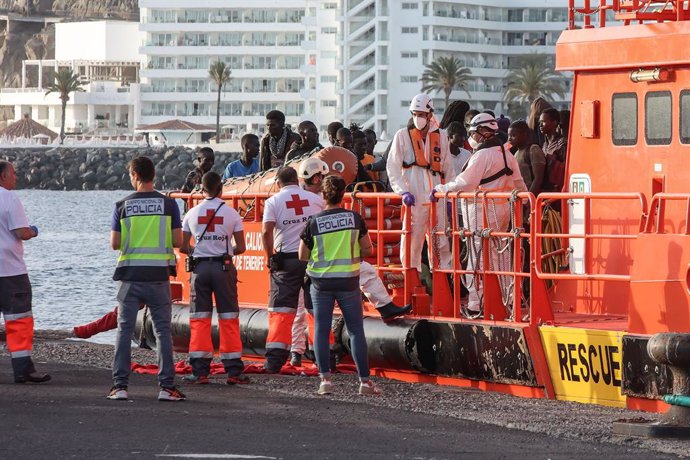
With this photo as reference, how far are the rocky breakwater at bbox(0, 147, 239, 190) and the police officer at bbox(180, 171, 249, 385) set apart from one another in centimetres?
11529

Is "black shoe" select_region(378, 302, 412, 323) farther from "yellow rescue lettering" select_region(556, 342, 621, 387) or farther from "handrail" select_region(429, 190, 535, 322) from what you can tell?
"yellow rescue lettering" select_region(556, 342, 621, 387)

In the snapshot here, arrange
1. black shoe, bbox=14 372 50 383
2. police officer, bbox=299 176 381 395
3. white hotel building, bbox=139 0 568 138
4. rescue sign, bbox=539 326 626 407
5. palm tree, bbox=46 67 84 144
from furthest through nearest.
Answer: palm tree, bbox=46 67 84 144
white hotel building, bbox=139 0 568 138
black shoe, bbox=14 372 50 383
police officer, bbox=299 176 381 395
rescue sign, bbox=539 326 626 407

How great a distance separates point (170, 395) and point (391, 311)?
108 inches

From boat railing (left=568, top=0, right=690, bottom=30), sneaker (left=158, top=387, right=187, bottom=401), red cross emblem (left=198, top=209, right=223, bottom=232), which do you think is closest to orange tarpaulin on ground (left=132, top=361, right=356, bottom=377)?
red cross emblem (left=198, top=209, right=223, bottom=232)

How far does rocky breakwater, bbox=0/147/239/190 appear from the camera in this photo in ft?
434

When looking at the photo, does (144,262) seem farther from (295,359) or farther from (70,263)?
(70,263)

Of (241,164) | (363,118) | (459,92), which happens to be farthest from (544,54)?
(241,164)

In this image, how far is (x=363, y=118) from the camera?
137m

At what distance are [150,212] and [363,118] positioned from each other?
409 feet

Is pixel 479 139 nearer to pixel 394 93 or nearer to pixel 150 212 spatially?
pixel 150 212

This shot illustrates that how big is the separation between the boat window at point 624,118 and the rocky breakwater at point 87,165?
4559 inches

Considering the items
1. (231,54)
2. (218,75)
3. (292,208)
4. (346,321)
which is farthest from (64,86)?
(346,321)

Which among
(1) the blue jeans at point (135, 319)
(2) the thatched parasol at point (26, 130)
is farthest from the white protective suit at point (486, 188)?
(2) the thatched parasol at point (26, 130)

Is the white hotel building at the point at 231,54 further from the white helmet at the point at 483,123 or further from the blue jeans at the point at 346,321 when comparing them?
the blue jeans at the point at 346,321
